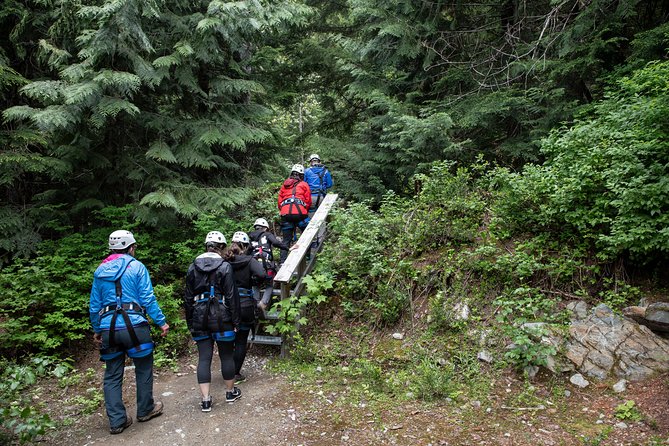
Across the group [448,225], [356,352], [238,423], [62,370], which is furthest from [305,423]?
[448,225]

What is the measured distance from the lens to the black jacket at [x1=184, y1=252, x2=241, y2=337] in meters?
5.34

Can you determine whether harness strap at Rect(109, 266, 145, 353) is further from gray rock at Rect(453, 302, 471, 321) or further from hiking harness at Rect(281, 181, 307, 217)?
gray rock at Rect(453, 302, 471, 321)

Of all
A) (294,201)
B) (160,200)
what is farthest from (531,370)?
(160,200)

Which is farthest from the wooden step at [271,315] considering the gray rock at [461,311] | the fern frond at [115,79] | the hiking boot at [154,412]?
the fern frond at [115,79]

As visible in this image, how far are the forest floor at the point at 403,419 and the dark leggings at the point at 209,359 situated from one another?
17.0 inches

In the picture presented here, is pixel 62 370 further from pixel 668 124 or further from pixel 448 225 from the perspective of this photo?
pixel 668 124

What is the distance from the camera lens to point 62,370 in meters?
4.04

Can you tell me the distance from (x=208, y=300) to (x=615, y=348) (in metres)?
5.11

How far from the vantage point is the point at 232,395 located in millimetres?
5570

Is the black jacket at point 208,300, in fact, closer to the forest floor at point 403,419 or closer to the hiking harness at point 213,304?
the hiking harness at point 213,304

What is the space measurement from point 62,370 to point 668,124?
25.5 ft

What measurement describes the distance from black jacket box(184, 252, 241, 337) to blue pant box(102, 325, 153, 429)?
606mm

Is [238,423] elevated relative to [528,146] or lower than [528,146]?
lower

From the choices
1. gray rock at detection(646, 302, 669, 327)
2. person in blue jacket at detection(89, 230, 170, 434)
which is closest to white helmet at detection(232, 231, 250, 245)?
person in blue jacket at detection(89, 230, 170, 434)
